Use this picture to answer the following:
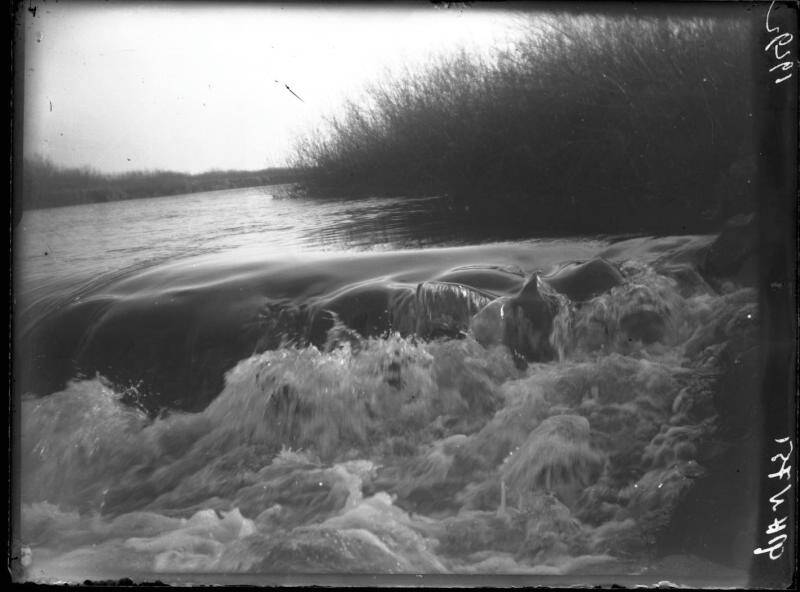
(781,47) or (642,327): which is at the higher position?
(781,47)

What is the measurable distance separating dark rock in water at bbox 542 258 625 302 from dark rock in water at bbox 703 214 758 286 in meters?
0.34

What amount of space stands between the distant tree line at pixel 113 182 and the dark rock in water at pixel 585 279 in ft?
3.32

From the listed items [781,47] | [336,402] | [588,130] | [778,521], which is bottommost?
[778,521]

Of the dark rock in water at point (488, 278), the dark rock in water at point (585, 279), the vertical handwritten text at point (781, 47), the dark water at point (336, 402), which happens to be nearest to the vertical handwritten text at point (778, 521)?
the dark water at point (336, 402)

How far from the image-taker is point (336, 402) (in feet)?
7.95

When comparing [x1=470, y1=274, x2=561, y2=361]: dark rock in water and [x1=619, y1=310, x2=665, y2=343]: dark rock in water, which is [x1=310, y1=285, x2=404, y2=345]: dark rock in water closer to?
[x1=470, y1=274, x2=561, y2=361]: dark rock in water

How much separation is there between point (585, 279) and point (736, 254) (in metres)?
0.54

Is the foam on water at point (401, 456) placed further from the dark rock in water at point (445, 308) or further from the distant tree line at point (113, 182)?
the distant tree line at point (113, 182)

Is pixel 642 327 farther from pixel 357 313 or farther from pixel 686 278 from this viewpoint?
pixel 357 313

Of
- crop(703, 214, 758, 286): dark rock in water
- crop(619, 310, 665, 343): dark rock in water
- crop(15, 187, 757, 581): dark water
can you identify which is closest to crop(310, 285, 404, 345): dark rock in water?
crop(15, 187, 757, 581): dark water

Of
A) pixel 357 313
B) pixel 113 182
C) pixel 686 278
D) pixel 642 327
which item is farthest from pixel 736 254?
pixel 113 182

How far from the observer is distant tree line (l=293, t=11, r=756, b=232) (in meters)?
2.47

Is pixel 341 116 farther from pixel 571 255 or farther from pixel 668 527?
pixel 668 527

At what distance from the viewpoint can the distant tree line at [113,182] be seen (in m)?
2.46
